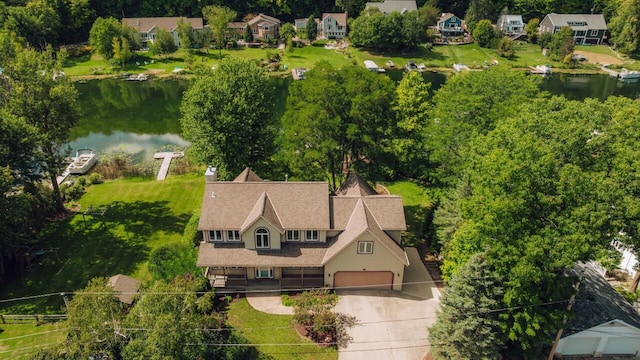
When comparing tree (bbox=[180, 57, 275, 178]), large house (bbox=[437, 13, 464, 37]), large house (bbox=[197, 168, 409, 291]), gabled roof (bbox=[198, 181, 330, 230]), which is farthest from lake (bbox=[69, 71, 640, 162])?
large house (bbox=[197, 168, 409, 291])

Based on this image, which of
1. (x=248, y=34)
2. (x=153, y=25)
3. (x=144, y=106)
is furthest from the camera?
(x=248, y=34)

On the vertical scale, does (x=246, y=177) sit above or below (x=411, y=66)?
above

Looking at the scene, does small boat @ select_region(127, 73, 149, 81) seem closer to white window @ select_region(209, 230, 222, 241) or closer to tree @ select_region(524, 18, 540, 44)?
white window @ select_region(209, 230, 222, 241)

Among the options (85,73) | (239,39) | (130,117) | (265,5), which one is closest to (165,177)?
(130,117)

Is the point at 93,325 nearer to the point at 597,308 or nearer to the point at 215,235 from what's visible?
the point at 215,235

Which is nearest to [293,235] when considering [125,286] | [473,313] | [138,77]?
[125,286]

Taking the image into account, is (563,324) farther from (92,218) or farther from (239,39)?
(239,39)

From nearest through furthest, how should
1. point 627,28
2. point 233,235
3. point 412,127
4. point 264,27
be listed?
1. point 233,235
2. point 412,127
3. point 627,28
4. point 264,27
